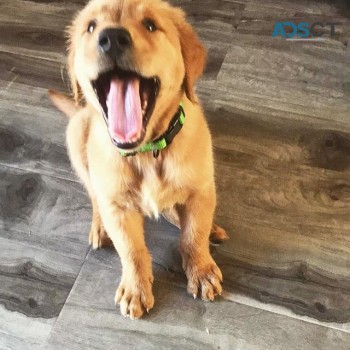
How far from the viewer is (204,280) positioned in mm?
1543

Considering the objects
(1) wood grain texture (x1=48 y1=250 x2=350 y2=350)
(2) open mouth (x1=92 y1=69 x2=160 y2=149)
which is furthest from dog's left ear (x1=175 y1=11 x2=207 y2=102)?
(1) wood grain texture (x1=48 y1=250 x2=350 y2=350)

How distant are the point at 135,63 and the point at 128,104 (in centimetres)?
12

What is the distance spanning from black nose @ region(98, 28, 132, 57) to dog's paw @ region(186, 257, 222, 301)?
2.23 ft

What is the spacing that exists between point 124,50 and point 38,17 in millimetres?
1510

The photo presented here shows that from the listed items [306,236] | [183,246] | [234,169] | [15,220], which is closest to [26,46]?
[15,220]

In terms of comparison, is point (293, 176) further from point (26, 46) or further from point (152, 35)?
point (26, 46)

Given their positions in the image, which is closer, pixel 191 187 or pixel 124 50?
pixel 124 50

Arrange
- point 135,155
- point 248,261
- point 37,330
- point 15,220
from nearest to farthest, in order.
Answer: point 135,155
point 37,330
point 248,261
point 15,220

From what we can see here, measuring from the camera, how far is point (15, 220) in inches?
70.6

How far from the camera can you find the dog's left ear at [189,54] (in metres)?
1.32

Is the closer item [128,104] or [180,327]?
[128,104]

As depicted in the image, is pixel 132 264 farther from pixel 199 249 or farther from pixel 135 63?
pixel 135 63

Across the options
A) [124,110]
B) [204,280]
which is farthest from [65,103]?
[204,280]

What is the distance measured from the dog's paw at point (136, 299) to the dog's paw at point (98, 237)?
0.19 m
